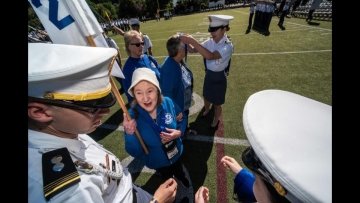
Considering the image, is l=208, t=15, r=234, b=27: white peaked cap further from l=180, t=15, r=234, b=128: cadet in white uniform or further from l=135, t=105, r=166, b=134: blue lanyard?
l=135, t=105, r=166, b=134: blue lanyard

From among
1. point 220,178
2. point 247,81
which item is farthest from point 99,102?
point 247,81

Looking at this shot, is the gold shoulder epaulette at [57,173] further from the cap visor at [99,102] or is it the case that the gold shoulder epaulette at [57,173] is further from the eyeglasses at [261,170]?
the eyeglasses at [261,170]

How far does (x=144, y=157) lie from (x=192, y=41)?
84.4 inches

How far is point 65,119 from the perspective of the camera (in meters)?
1.55

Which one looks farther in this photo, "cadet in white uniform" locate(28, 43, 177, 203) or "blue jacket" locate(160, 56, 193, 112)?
"blue jacket" locate(160, 56, 193, 112)

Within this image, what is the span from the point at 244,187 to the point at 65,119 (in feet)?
5.53

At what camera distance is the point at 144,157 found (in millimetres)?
2914

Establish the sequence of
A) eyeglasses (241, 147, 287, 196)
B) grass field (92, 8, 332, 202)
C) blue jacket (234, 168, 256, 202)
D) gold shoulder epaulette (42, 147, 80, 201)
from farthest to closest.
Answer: grass field (92, 8, 332, 202)
blue jacket (234, 168, 256, 202)
gold shoulder epaulette (42, 147, 80, 201)
eyeglasses (241, 147, 287, 196)

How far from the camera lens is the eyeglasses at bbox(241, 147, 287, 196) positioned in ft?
3.98

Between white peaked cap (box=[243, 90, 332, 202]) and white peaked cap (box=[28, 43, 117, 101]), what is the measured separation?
1.09 m

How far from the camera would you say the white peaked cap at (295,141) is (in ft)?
3.34

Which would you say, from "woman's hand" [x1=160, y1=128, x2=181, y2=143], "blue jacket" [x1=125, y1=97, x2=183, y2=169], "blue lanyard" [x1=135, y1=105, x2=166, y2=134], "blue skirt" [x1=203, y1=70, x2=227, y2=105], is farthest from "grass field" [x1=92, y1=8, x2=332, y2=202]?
"blue lanyard" [x1=135, y1=105, x2=166, y2=134]

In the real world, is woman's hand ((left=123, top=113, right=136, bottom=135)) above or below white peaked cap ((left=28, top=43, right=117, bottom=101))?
below
